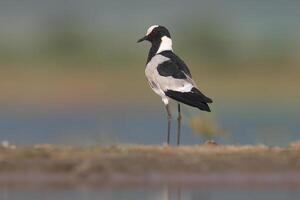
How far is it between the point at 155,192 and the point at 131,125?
24.4ft

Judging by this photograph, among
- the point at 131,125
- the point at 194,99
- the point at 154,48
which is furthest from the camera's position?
the point at 131,125

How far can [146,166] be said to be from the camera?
52.7ft

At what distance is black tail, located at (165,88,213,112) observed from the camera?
59.5 ft

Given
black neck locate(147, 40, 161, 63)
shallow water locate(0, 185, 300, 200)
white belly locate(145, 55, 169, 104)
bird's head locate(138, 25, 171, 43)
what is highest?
bird's head locate(138, 25, 171, 43)

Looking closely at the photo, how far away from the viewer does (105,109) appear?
84.8 ft

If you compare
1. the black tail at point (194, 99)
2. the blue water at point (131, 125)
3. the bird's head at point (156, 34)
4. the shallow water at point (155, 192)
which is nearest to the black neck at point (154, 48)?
the bird's head at point (156, 34)

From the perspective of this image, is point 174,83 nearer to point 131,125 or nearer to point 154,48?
point 154,48

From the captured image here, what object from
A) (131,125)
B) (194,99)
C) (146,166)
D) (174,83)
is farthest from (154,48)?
(131,125)

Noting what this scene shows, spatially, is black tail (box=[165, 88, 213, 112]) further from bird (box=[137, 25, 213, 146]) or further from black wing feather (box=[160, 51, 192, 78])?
black wing feather (box=[160, 51, 192, 78])

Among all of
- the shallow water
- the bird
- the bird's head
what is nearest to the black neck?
the bird's head

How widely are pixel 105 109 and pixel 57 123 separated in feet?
7.94

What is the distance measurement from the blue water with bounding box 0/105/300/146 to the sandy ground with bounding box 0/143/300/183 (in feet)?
4.75

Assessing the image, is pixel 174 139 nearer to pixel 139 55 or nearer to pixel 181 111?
pixel 181 111

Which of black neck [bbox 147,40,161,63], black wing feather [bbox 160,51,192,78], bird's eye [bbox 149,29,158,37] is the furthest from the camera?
bird's eye [bbox 149,29,158,37]
